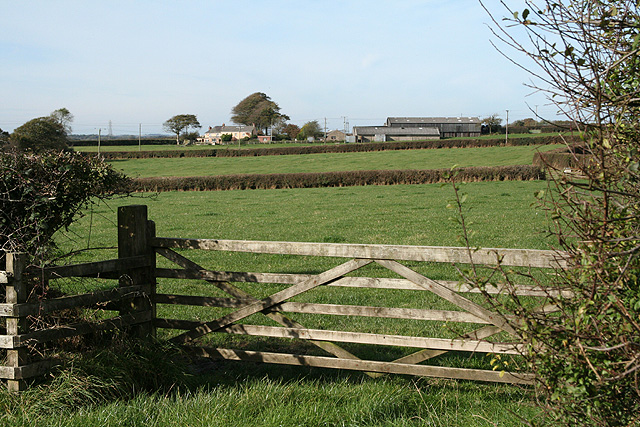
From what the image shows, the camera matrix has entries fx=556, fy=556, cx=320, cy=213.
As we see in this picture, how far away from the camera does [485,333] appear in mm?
5152

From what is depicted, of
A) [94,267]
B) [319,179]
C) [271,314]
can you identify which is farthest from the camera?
[319,179]

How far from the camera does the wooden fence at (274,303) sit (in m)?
4.82

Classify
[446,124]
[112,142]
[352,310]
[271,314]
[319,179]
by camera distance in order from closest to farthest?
1. [352,310]
2. [271,314]
3. [319,179]
4. [112,142]
5. [446,124]

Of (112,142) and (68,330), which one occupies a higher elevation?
(112,142)

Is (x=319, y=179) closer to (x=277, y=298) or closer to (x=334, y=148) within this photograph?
(x=277, y=298)

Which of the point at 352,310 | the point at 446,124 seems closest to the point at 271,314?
the point at 352,310

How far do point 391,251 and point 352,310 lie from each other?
2.61 feet

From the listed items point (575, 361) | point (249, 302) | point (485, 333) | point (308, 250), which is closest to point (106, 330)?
point (249, 302)

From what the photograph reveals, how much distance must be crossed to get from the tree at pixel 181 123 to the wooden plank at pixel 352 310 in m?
116

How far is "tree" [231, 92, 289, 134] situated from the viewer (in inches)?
5084

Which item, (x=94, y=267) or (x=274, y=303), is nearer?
(x=94, y=267)

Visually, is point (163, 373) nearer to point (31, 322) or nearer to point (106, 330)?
point (106, 330)

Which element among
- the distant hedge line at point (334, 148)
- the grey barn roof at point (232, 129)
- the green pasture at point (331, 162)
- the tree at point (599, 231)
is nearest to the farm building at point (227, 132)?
the grey barn roof at point (232, 129)

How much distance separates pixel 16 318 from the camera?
15.7ft
